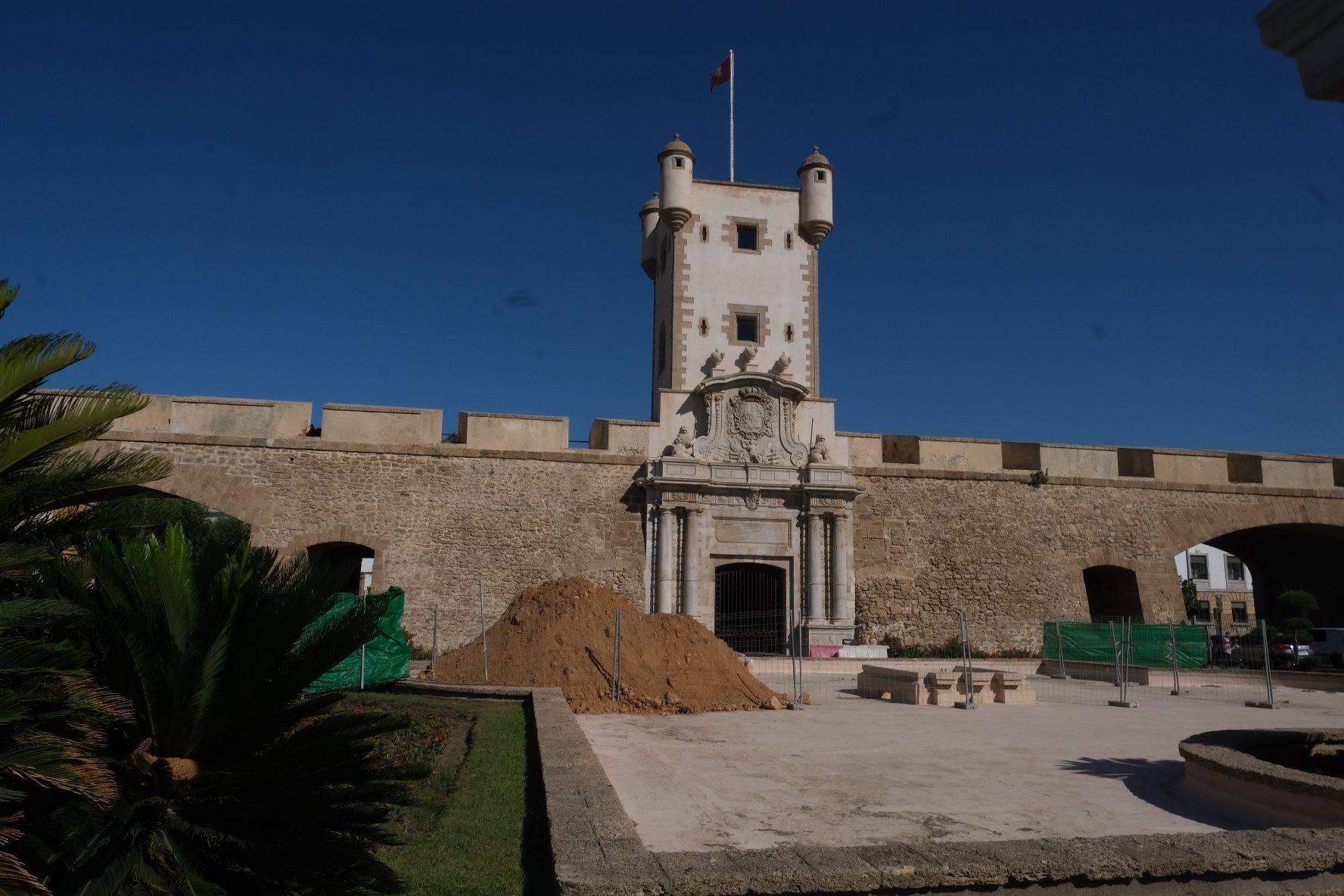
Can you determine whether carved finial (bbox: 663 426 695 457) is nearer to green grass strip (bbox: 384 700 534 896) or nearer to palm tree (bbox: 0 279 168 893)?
green grass strip (bbox: 384 700 534 896)

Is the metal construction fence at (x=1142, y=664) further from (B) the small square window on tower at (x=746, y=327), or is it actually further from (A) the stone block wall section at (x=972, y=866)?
(A) the stone block wall section at (x=972, y=866)

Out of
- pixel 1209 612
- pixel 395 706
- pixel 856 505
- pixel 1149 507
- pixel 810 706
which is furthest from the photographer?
pixel 1209 612

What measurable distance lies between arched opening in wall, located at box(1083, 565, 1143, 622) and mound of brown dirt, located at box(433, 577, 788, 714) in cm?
1365

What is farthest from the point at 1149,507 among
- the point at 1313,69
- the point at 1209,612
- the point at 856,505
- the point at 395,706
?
the point at 1209,612

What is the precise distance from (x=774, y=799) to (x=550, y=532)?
578 inches

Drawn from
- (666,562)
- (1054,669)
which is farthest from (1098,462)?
(666,562)

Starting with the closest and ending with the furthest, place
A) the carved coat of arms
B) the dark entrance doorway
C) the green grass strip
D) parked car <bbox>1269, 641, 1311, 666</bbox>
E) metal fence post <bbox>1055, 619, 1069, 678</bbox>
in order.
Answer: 1. the green grass strip
2. metal fence post <bbox>1055, 619, 1069, 678</bbox>
3. the carved coat of arms
4. the dark entrance doorway
5. parked car <bbox>1269, 641, 1311, 666</bbox>

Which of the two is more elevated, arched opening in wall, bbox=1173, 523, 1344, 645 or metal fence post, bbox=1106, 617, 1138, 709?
arched opening in wall, bbox=1173, 523, 1344, 645

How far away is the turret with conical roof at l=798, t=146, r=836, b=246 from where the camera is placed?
23359 millimetres

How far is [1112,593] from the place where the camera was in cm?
2433

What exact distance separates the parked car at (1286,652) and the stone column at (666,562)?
1444cm

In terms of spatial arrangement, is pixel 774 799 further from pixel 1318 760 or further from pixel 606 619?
pixel 606 619

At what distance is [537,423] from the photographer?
2128cm

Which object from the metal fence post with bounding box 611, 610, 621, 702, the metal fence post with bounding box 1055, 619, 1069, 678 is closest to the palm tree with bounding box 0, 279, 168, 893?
the metal fence post with bounding box 611, 610, 621, 702
